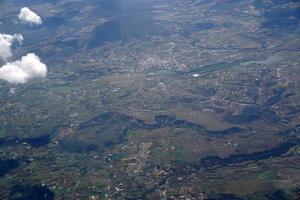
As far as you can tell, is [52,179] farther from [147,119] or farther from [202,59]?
[202,59]

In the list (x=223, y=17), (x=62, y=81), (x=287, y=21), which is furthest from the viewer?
(x=223, y=17)

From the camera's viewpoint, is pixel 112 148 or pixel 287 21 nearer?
pixel 112 148

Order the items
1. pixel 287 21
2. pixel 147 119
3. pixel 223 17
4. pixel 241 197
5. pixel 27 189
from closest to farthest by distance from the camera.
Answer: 1. pixel 241 197
2. pixel 27 189
3. pixel 147 119
4. pixel 287 21
5. pixel 223 17

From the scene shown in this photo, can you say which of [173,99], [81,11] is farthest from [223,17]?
[173,99]

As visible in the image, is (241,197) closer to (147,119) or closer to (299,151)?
(299,151)

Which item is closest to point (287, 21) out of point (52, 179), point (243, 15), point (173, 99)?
point (243, 15)

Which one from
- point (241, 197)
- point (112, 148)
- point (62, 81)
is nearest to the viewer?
point (241, 197)
